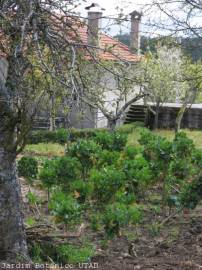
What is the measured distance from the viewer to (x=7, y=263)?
4.37 m

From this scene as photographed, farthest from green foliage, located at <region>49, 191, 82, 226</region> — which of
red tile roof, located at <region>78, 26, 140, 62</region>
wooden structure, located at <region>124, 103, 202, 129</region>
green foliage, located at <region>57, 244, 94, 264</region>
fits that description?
wooden structure, located at <region>124, 103, 202, 129</region>

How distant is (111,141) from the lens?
8.76 meters

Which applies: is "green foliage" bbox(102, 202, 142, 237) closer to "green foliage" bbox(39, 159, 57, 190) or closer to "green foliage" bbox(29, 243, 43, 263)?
"green foliage" bbox(29, 243, 43, 263)

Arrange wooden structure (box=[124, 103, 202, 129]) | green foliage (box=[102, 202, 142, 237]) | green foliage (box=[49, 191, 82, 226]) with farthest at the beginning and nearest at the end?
1. wooden structure (box=[124, 103, 202, 129])
2. green foliage (box=[102, 202, 142, 237])
3. green foliage (box=[49, 191, 82, 226])

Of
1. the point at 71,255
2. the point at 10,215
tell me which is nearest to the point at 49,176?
the point at 71,255

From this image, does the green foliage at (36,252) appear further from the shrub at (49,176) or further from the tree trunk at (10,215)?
the shrub at (49,176)

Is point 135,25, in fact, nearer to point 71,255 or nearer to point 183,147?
point 183,147

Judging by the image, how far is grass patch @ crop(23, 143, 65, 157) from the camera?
16062mm

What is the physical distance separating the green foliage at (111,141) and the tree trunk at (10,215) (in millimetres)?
4207

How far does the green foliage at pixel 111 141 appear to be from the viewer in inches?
342

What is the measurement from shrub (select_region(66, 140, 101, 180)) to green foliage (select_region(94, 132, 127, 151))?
0.85 metres

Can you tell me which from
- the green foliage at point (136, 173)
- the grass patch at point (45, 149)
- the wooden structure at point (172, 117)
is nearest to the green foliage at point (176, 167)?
the green foliage at point (136, 173)

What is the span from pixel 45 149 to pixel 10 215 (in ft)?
41.6

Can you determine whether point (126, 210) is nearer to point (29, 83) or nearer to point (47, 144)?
point (29, 83)
